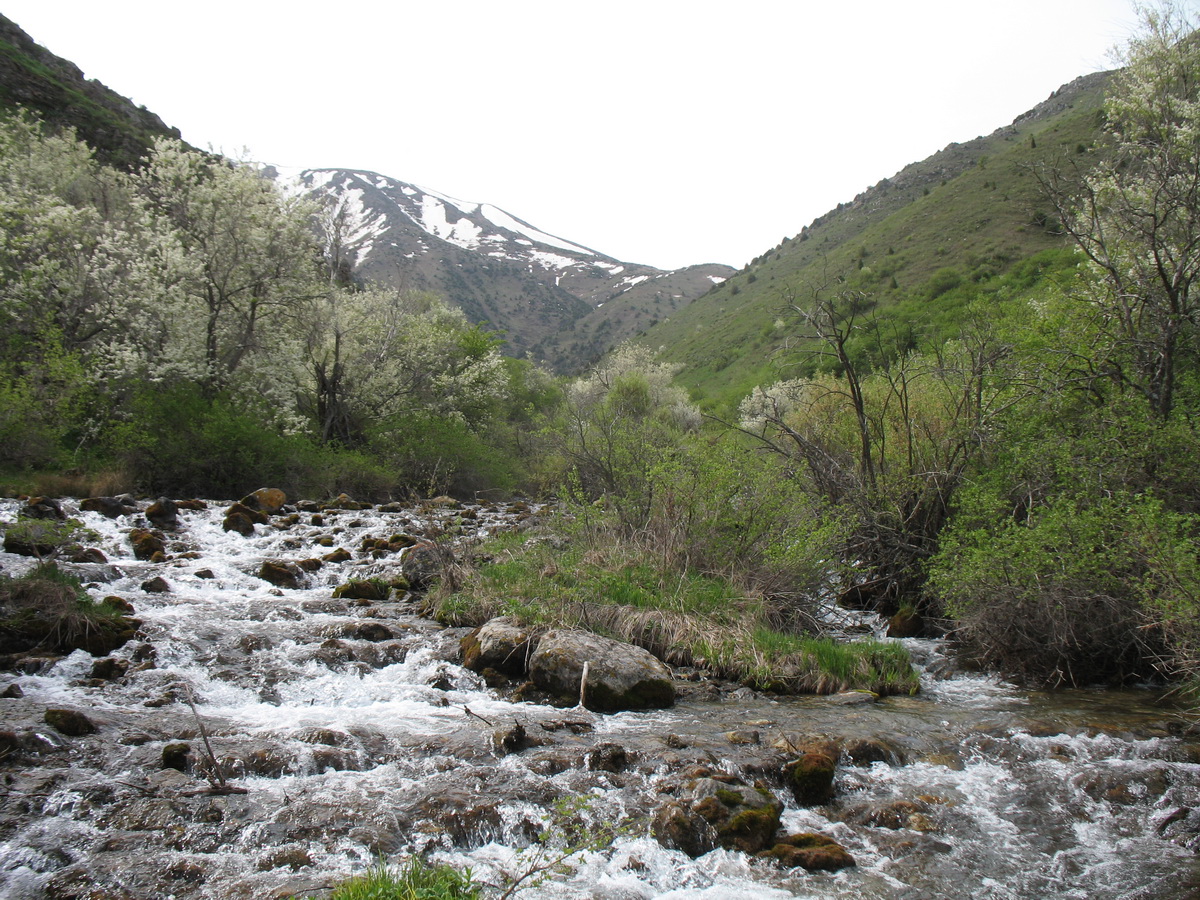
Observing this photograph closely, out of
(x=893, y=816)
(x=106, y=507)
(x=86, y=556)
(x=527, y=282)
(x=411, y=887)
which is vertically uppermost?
(x=527, y=282)

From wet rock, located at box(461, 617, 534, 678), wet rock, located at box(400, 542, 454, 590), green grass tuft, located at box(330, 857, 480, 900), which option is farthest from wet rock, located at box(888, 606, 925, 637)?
Answer: green grass tuft, located at box(330, 857, 480, 900)

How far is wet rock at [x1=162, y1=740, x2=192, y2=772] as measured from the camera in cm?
511

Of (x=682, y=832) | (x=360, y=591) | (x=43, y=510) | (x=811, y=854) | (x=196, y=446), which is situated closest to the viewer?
(x=811, y=854)

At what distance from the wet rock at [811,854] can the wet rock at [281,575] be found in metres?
10.0

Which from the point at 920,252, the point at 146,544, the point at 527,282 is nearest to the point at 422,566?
the point at 146,544

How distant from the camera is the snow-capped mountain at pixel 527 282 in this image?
117000 millimetres

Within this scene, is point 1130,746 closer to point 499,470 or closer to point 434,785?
point 434,785

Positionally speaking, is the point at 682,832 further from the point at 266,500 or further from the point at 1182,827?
the point at 266,500

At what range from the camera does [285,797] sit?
482 centimetres

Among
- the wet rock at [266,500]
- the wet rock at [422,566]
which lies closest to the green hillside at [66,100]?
A: the wet rock at [266,500]

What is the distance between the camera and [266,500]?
17.6 m

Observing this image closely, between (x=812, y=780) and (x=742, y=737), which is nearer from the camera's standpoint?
(x=812, y=780)

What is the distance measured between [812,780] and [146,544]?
40.4 ft

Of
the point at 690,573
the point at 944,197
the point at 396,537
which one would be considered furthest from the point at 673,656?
the point at 944,197
